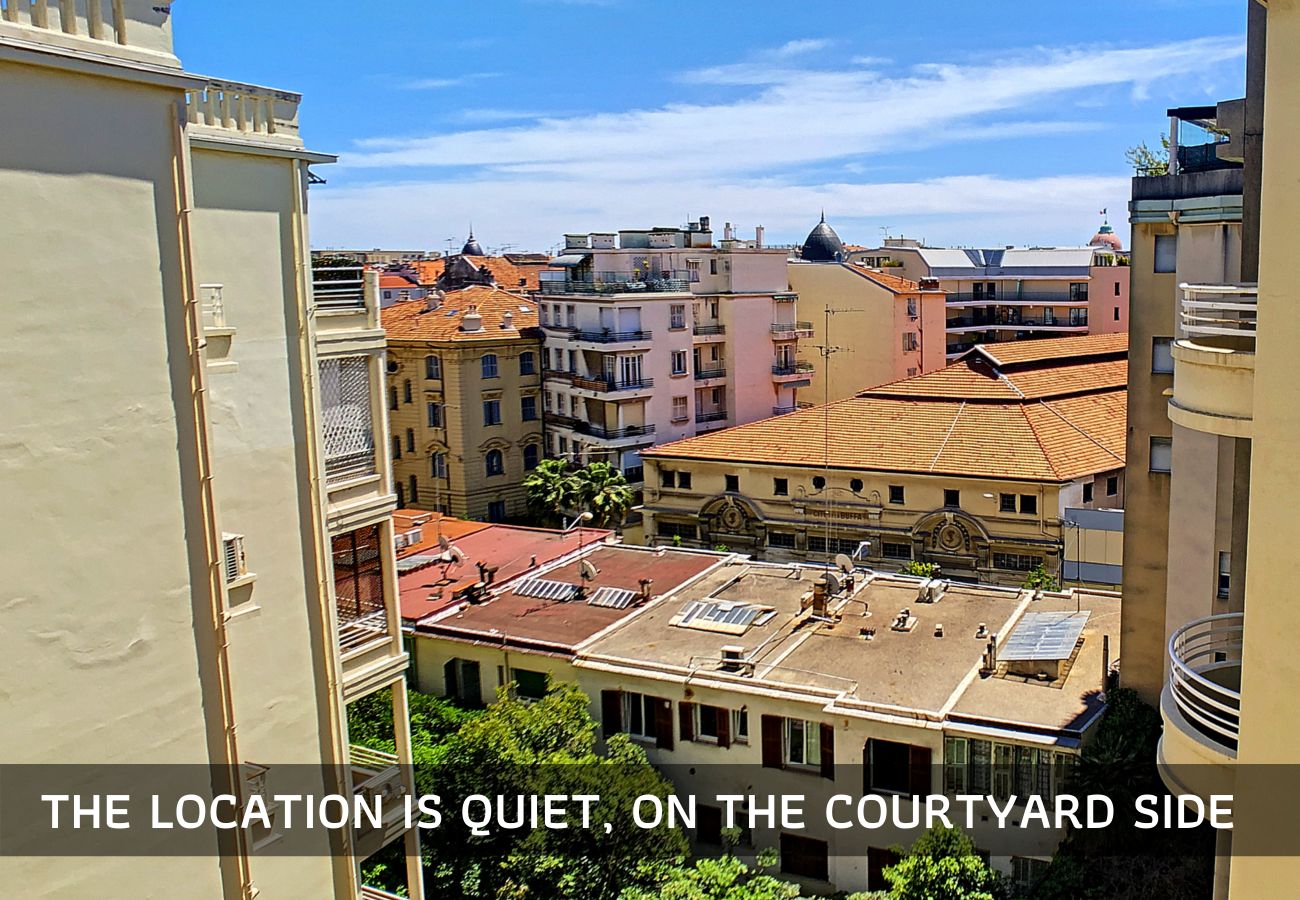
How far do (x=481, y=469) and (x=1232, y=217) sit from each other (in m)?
47.5

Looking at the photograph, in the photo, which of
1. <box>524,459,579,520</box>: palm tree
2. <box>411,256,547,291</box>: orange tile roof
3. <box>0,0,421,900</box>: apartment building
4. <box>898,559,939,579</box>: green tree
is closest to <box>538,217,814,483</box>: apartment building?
<box>524,459,579,520</box>: palm tree

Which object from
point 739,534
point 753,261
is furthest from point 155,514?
point 753,261

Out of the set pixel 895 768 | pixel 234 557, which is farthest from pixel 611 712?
pixel 234 557

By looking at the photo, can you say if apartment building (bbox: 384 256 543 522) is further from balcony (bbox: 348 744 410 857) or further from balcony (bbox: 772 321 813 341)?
balcony (bbox: 348 744 410 857)

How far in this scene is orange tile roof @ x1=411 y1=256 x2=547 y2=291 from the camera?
318 feet

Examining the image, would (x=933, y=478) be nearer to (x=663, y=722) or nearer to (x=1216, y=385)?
(x=663, y=722)

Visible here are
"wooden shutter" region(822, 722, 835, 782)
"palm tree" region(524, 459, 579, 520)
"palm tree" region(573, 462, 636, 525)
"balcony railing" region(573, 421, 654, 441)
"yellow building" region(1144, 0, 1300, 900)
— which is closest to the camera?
"yellow building" region(1144, 0, 1300, 900)

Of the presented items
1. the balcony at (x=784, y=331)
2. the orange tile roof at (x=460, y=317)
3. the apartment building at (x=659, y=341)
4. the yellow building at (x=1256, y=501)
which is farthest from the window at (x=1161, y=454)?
the orange tile roof at (x=460, y=317)

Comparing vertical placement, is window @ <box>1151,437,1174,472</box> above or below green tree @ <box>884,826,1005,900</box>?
above

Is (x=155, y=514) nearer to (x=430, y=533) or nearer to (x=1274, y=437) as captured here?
(x=1274, y=437)

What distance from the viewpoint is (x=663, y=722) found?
26266 millimetres

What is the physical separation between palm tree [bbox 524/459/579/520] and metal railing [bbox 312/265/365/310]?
35872 mm

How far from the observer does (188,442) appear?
32.5ft

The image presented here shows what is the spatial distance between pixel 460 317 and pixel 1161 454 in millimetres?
47730
